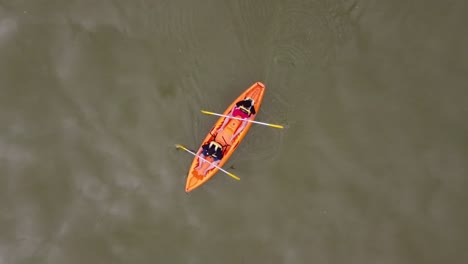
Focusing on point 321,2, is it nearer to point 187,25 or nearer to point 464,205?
point 187,25

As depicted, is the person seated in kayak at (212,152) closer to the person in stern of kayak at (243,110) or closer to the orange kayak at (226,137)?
the orange kayak at (226,137)

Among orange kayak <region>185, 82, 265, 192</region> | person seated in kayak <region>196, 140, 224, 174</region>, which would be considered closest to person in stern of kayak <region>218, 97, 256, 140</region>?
orange kayak <region>185, 82, 265, 192</region>

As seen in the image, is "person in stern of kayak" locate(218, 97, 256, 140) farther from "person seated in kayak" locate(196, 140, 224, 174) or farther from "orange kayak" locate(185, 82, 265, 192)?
"person seated in kayak" locate(196, 140, 224, 174)

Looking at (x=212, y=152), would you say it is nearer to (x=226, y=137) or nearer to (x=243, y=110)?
(x=226, y=137)

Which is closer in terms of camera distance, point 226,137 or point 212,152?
point 212,152

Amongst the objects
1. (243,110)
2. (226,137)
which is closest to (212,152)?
(226,137)

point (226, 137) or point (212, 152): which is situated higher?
point (226, 137)

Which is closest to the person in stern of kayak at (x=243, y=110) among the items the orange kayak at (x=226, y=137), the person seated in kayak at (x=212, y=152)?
the orange kayak at (x=226, y=137)
